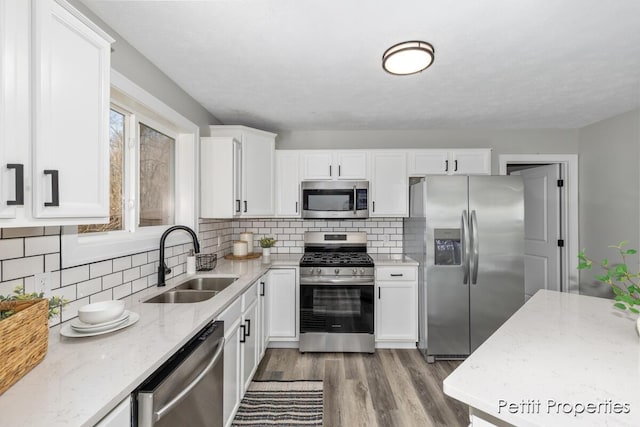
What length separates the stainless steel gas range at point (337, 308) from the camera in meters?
2.82

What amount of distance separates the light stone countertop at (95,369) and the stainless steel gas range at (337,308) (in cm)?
140

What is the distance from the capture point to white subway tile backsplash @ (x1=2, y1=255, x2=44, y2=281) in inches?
43.1

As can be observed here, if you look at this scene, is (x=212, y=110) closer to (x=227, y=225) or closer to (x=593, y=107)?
(x=227, y=225)

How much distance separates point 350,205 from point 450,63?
5.29 feet

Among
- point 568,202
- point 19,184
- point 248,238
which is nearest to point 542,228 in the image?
point 568,202

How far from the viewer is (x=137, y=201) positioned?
196 cm

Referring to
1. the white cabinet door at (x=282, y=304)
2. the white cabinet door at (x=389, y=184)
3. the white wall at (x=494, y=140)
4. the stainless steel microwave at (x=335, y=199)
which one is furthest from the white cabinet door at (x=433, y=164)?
the white cabinet door at (x=282, y=304)

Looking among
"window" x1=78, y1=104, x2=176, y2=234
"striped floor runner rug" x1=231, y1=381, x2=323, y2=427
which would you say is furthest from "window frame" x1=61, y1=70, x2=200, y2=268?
"striped floor runner rug" x1=231, y1=381, x2=323, y2=427

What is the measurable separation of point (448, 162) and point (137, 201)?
2982 mm

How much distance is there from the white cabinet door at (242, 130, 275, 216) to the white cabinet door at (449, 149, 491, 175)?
2.02 metres

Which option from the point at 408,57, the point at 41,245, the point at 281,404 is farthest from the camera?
the point at 281,404

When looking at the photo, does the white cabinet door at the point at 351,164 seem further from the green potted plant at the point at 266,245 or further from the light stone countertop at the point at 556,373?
the light stone countertop at the point at 556,373

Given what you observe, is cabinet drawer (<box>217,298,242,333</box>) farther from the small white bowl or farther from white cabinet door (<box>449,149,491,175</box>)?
white cabinet door (<box>449,149,491,175</box>)

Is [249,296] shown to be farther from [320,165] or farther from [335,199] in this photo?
[320,165]
